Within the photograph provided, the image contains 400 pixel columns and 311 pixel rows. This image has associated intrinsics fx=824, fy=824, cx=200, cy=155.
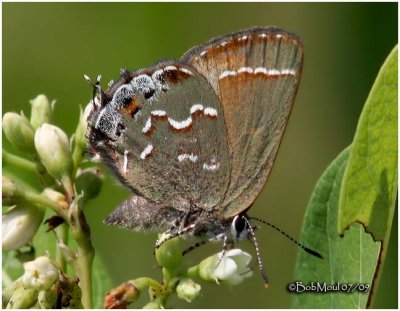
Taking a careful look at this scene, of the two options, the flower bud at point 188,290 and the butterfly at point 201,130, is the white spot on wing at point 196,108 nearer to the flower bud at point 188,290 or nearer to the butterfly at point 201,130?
the butterfly at point 201,130

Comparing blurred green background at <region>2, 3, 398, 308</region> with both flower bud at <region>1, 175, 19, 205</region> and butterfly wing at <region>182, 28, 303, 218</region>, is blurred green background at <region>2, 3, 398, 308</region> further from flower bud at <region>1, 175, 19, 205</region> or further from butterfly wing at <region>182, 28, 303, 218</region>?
flower bud at <region>1, 175, 19, 205</region>

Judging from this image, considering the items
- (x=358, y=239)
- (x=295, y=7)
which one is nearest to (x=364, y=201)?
(x=358, y=239)

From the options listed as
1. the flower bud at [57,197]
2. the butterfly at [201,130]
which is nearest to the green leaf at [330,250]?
the butterfly at [201,130]

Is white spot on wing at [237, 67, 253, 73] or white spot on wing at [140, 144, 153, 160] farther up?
white spot on wing at [237, 67, 253, 73]

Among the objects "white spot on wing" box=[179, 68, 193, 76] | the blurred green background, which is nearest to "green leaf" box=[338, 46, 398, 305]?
"white spot on wing" box=[179, 68, 193, 76]

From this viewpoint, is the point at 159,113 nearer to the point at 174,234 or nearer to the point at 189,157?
the point at 189,157
